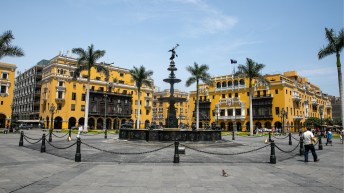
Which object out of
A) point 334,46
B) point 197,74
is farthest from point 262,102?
point 334,46

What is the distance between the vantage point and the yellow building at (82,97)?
53469mm

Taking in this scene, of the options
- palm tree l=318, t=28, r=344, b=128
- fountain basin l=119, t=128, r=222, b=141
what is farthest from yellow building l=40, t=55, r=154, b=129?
palm tree l=318, t=28, r=344, b=128

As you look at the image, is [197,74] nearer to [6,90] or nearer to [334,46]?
[334,46]

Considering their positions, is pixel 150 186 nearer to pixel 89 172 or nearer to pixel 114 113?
Result: pixel 89 172

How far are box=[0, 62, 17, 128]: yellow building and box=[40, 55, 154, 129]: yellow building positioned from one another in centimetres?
682

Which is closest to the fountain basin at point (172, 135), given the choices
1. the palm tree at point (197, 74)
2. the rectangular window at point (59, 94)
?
the palm tree at point (197, 74)

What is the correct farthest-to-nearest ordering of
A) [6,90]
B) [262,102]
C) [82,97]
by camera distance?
[262,102]
[82,97]
[6,90]

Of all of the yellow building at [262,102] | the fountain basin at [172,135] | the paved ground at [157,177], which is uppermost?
the yellow building at [262,102]

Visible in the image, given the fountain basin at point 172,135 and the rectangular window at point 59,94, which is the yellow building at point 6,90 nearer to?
the rectangular window at point 59,94

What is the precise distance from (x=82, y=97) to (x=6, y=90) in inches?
613

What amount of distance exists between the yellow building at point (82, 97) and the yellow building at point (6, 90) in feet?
22.4

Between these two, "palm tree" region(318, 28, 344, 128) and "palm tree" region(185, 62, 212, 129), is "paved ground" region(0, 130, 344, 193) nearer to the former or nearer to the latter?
"palm tree" region(318, 28, 344, 128)

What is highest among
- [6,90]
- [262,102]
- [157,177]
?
[6,90]

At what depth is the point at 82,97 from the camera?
5766cm
